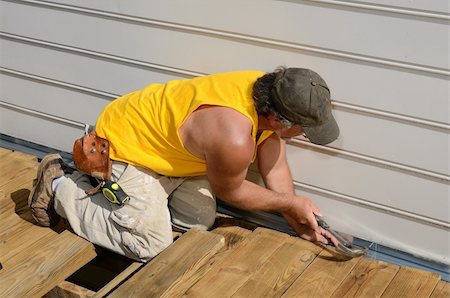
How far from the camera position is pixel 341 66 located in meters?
2.96

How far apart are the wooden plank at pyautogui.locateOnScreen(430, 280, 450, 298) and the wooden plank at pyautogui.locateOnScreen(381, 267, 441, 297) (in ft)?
0.05

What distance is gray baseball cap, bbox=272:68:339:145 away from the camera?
2719 millimetres

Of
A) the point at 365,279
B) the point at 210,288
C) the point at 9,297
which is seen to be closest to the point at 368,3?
the point at 365,279

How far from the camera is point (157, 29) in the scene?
3426mm

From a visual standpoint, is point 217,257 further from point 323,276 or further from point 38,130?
point 38,130

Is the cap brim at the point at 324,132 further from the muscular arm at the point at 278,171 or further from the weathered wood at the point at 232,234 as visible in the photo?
the weathered wood at the point at 232,234

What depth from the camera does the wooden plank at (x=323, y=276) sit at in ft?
9.12

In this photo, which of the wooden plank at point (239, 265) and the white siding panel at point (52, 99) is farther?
the white siding panel at point (52, 99)

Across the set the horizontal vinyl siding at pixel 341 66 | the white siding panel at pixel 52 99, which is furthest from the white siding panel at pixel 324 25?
the white siding panel at pixel 52 99

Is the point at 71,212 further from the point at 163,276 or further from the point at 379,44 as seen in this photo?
the point at 379,44

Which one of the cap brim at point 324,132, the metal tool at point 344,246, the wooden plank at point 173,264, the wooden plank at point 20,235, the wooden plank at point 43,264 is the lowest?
the wooden plank at point 20,235

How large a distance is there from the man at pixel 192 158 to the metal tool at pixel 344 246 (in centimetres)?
3

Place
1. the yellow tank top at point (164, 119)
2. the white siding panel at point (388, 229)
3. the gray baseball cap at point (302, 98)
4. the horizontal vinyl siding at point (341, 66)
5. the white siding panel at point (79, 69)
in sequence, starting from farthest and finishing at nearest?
the white siding panel at point (79, 69) < the white siding panel at point (388, 229) < the yellow tank top at point (164, 119) < the horizontal vinyl siding at point (341, 66) < the gray baseball cap at point (302, 98)

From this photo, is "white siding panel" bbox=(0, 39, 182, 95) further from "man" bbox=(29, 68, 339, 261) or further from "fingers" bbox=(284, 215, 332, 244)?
"fingers" bbox=(284, 215, 332, 244)
